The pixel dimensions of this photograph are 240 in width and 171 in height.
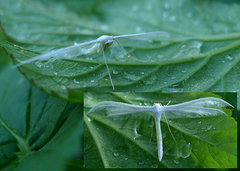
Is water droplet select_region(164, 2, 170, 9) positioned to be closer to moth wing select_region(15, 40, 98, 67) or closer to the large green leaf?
the large green leaf

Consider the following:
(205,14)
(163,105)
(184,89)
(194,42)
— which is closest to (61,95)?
(163,105)

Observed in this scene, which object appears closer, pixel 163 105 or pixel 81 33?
pixel 163 105

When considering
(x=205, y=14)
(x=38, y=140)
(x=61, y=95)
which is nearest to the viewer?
(x=61, y=95)

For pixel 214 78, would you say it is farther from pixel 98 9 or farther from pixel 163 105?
pixel 98 9

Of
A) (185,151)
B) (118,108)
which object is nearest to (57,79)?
(118,108)

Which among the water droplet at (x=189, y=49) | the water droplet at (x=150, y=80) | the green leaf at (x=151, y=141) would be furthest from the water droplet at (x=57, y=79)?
the water droplet at (x=189, y=49)

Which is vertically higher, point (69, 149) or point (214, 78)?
point (214, 78)

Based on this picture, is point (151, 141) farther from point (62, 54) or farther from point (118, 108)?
point (62, 54)

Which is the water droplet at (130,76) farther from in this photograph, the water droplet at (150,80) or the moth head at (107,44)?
the moth head at (107,44)
